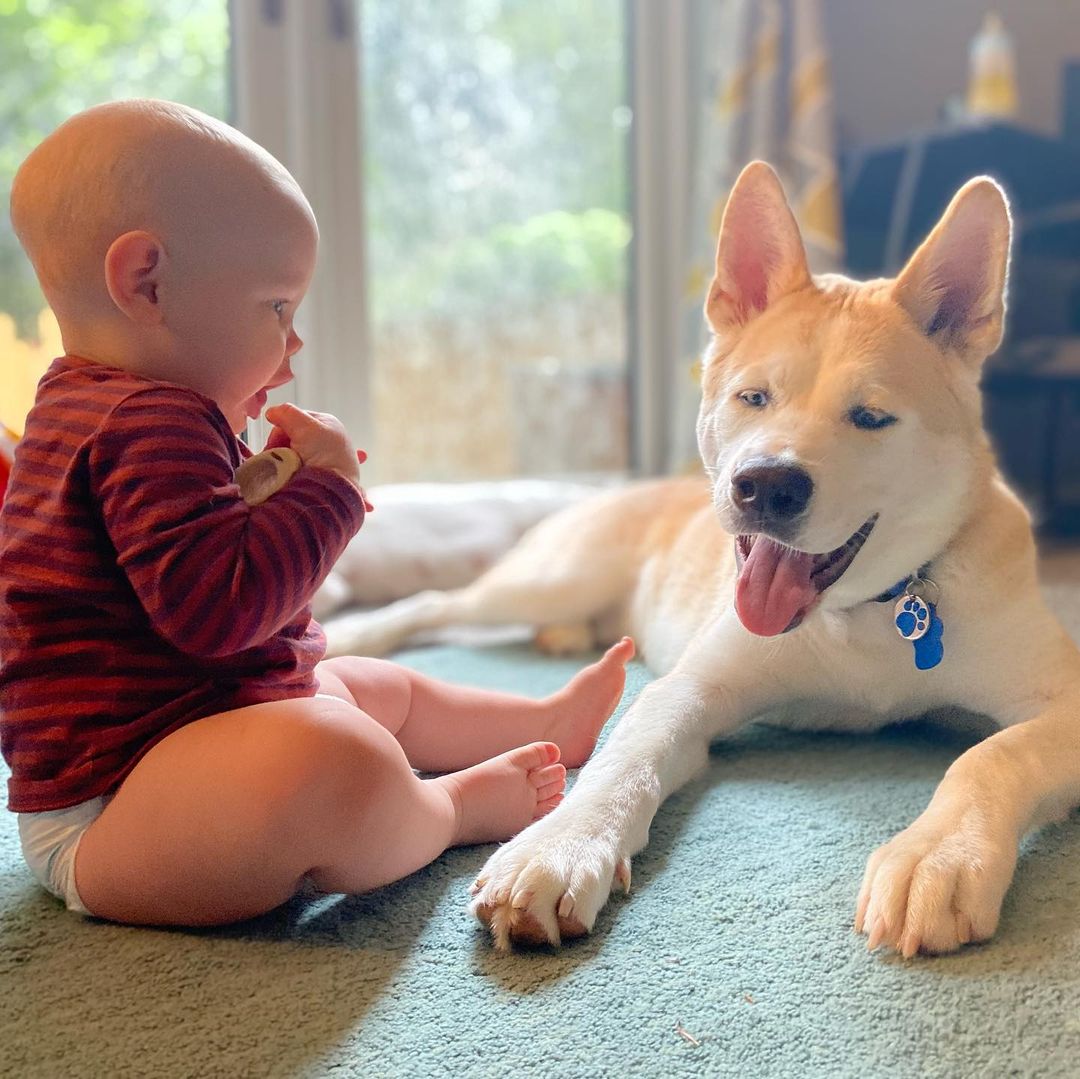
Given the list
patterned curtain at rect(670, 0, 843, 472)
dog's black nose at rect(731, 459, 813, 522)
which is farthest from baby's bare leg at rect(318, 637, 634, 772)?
patterned curtain at rect(670, 0, 843, 472)

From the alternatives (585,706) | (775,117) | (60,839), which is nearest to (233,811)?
(60,839)

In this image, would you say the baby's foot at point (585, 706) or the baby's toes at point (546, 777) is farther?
the baby's foot at point (585, 706)

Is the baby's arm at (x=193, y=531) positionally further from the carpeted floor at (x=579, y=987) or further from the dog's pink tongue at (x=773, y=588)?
the dog's pink tongue at (x=773, y=588)

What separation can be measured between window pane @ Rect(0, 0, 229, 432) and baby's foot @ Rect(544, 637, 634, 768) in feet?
5.98

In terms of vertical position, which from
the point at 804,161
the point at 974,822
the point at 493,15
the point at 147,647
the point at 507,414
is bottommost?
the point at 507,414

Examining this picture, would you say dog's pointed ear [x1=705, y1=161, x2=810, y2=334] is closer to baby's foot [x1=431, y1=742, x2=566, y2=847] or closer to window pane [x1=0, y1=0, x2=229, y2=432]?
baby's foot [x1=431, y1=742, x2=566, y2=847]

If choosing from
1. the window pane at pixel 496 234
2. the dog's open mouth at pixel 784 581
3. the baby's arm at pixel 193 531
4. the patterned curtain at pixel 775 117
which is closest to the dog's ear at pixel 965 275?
the dog's open mouth at pixel 784 581

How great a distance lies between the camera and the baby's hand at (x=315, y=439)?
41.6 inches

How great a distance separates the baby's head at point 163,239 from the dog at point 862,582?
541 mm

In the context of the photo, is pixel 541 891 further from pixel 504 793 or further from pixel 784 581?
pixel 784 581

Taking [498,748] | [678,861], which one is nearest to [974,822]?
[678,861]

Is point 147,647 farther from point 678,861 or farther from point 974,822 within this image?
point 974,822

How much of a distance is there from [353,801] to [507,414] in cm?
305

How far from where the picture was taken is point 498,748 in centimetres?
143
